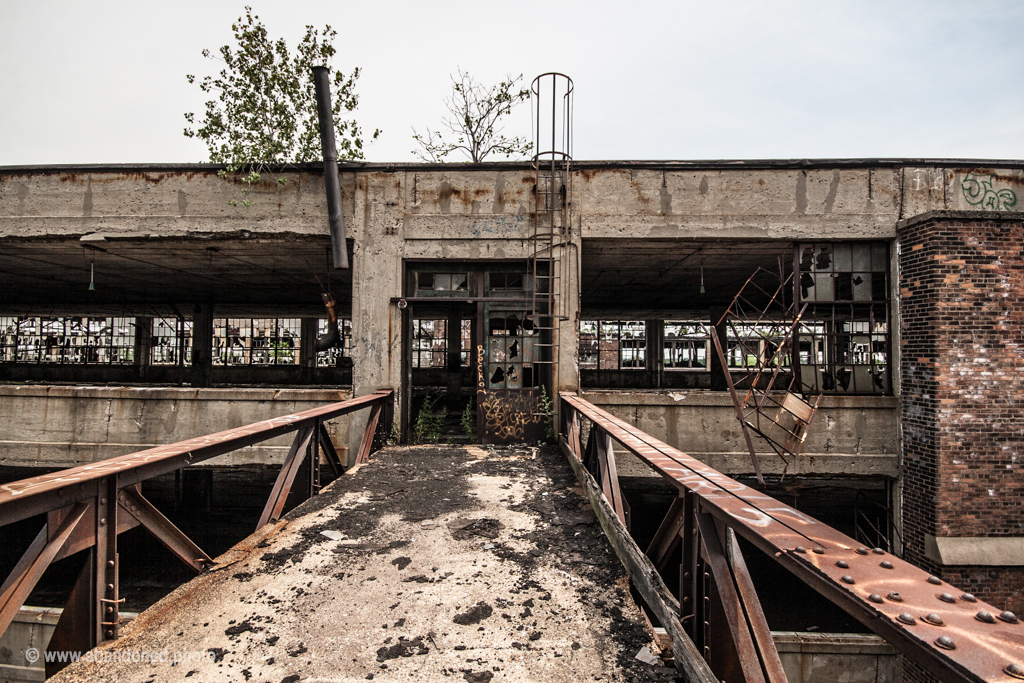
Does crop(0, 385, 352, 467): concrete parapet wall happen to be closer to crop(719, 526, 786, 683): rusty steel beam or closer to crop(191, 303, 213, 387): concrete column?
crop(719, 526, 786, 683): rusty steel beam

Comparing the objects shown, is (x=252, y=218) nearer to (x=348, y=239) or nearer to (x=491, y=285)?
(x=348, y=239)

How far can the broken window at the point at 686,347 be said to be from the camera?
19.4 m

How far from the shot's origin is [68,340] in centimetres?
1950

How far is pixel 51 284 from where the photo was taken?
542 inches

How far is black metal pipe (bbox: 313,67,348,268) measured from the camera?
7516 millimetres

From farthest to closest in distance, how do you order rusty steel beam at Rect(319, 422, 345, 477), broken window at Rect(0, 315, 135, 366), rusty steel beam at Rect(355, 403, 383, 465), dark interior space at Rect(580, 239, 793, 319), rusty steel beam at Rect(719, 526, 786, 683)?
broken window at Rect(0, 315, 135, 366) → dark interior space at Rect(580, 239, 793, 319) → rusty steel beam at Rect(355, 403, 383, 465) → rusty steel beam at Rect(319, 422, 345, 477) → rusty steel beam at Rect(719, 526, 786, 683)

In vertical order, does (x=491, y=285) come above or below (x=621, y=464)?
above

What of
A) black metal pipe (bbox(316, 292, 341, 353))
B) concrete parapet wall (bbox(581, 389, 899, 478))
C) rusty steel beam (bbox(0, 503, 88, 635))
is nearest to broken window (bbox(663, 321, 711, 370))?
concrete parapet wall (bbox(581, 389, 899, 478))

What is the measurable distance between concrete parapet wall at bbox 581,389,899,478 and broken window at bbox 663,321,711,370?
1150 centimetres

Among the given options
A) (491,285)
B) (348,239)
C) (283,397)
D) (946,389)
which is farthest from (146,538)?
(946,389)

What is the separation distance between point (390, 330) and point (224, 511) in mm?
8520

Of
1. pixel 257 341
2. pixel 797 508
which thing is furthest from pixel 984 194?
pixel 257 341

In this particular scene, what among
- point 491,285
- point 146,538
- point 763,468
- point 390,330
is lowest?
point 146,538

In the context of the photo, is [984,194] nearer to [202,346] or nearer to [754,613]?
[754,613]
